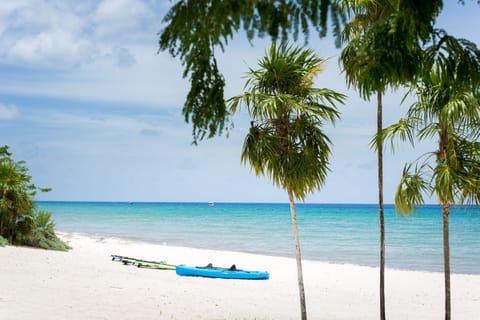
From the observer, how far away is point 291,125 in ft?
32.0

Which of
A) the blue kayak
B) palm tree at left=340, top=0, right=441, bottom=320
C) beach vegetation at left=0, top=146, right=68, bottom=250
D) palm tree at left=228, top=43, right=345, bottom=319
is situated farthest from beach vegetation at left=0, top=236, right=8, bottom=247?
palm tree at left=340, top=0, right=441, bottom=320

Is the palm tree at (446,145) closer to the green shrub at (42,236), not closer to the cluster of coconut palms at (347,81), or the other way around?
the cluster of coconut palms at (347,81)

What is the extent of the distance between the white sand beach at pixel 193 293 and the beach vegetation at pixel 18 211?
2373 millimetres

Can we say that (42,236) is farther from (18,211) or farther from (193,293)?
(193,293)

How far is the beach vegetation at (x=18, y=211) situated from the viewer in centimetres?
1880

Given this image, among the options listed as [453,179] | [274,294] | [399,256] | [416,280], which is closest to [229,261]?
[416,280]

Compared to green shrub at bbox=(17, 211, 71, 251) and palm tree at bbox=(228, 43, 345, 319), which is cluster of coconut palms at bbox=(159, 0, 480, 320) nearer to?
palm tree at bbox=(228, 43, 345, 319)

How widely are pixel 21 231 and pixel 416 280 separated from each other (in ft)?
44.4

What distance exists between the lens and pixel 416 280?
62.9 feet

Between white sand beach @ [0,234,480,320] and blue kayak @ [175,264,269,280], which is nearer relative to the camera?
white sand beach @ [0,234,480,320]

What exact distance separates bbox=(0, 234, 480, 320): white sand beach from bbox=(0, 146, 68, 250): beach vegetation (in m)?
2.37

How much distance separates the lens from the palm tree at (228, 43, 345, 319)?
374 inches

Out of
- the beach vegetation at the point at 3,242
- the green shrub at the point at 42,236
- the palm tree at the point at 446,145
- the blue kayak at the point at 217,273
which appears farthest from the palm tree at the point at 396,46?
the green shrub at the point at 42,236

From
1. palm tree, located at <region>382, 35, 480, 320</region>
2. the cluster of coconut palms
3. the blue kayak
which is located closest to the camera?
the cluster of coconut palms
